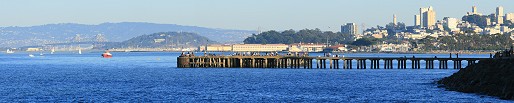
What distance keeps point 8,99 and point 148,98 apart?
729cm

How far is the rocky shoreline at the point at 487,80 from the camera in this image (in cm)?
5562

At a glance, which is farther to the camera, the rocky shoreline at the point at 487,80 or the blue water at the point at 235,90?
the blue water at the point at 235,90

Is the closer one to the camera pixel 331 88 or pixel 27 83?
pixel 331 88

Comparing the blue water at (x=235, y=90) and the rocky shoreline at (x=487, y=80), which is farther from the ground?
the rocky shoreline at (x=487, y=80)

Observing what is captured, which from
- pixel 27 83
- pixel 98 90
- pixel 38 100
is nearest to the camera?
pixel 38 100

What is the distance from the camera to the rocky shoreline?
182ft

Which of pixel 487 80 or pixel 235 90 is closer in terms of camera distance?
pixel 487 80

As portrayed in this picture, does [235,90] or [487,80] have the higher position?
[487,80]

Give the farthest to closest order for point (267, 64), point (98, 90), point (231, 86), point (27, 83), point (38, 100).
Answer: point (267, 64)
point (27, 83)
point (231, 86)
point (98, 90)
point (38, 100)

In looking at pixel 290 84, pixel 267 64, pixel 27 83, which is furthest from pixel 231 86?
pixel 267 64

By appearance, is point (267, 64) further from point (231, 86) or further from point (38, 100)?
point (38, 100)

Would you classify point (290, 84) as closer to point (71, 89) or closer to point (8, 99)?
point (71, 89)

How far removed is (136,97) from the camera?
61.4m

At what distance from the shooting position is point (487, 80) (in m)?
61.8
